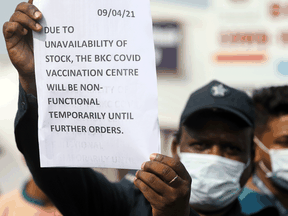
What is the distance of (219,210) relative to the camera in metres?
2.28

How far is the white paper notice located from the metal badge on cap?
121 centimetres

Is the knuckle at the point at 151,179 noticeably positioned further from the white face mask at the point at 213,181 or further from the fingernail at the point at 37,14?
the white face mask at the point at 213,181

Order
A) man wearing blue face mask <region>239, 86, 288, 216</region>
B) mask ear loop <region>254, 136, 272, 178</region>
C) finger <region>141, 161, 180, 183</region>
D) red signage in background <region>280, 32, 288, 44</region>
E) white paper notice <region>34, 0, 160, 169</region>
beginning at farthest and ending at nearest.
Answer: red signage in background <region>280, 32, 288, 44</region>, mask ear loop <region>254, 136, 272, 178</region>, man wearing blue face mask <region>239, 86, 288, 216</region>, white paper notice <region>34, 0, 160, 169</region>, finger <region>141, 161, 180, 183</region>

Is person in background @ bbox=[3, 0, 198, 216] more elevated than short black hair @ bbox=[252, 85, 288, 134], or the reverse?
person in background @ bbox=[3, 0, 198, 216]

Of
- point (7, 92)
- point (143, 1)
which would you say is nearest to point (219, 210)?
point (143, 1)

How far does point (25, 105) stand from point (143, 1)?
653mm

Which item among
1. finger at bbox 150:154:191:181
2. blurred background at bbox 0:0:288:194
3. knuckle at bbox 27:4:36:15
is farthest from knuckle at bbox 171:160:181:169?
blurred background at bbox 0:0:288:194

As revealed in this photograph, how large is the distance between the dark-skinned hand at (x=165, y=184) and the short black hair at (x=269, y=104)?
2122mm

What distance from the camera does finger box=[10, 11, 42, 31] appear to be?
1.32 metres

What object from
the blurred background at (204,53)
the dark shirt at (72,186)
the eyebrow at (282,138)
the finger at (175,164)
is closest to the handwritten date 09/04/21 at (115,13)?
the dark shirt at (72,186)

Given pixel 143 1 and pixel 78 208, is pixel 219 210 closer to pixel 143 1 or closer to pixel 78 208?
pixel 78 208

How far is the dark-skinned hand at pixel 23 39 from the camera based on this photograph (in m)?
1.32

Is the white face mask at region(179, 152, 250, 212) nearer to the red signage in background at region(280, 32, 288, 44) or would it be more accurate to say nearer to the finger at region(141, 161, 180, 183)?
the finger at region(141, 161, 180, 183)

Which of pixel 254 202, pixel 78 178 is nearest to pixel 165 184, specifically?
pixel 78 178
